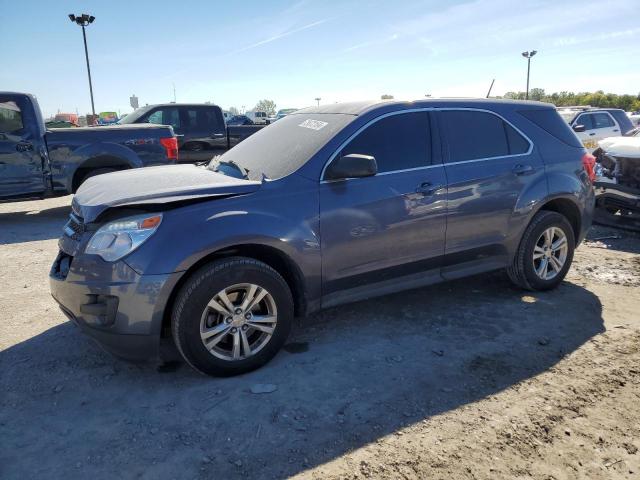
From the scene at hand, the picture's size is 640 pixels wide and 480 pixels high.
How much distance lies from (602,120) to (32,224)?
48.0 feet

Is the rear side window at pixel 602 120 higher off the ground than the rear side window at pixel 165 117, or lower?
lower

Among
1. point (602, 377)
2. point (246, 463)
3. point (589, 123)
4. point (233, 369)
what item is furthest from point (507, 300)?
point (589, 123)

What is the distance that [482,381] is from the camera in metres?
3.19

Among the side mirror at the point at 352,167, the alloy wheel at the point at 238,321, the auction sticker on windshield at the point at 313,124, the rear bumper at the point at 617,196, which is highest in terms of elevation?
the auction sticker on windshield at the point at 313,124

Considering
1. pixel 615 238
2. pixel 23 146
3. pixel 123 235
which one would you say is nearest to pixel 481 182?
pixel 123 235

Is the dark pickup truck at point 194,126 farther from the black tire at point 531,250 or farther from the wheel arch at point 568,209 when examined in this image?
the black tire at point 531,250

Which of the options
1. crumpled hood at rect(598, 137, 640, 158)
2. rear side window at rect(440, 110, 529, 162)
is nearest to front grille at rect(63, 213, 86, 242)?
rear side window at rect(440, 110, 529, 162)

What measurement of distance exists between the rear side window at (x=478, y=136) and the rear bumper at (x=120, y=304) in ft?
8.25

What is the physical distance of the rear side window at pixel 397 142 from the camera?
12.2 feet

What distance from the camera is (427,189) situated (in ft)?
12.6

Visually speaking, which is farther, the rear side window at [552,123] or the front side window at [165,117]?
the front side window at [165,117]

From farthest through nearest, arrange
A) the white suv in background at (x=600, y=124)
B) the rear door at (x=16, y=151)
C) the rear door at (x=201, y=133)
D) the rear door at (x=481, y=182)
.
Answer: the white suv in background at (x=600, y=124) < the rear door at (x=201, y=133) < the rear door at (x=16, y=151) < the rear door at (x=481, y=182)

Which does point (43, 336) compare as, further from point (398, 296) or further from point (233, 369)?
point (398, 296)

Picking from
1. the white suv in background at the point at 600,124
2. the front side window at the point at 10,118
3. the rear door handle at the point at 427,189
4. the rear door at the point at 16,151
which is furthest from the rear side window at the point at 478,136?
the white suv in background at the point at 600,124
